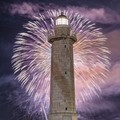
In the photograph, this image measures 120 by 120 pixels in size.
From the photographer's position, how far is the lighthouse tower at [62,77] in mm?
43250

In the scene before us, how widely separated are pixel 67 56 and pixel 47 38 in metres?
3.90

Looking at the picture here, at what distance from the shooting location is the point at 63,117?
4300 centimetres

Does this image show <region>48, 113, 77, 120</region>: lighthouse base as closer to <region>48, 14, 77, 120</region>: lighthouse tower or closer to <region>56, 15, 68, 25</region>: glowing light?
<region>48, 14, 77, 120</region>: lighthouse tower

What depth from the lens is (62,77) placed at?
4403cm

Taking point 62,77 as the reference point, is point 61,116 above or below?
below

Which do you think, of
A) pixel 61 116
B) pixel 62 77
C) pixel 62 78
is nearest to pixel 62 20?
pixel 62 77

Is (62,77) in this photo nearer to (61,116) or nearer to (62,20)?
(61,116)

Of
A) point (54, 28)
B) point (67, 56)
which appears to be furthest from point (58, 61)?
point (54, 28)

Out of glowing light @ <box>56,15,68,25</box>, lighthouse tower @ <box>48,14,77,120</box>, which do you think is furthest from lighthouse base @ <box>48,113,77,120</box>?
glowing light @ <box>56,15,68,25</box>

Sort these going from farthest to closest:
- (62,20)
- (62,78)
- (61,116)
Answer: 1. (62,20)
2. (62,78)
3. (61,116)

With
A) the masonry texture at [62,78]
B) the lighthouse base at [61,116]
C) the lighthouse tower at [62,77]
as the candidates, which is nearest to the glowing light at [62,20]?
the lighthouse tower at [62,77]

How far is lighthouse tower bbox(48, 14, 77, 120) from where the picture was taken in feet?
142

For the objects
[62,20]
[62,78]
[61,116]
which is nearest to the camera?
[61,116]

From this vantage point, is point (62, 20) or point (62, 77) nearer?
point (62, 77)
